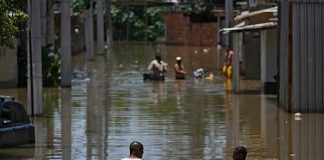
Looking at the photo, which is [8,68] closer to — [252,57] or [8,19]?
[252,57]

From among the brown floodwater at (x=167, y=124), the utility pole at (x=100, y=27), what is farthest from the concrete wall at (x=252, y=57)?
the utility pole at (x=100, y=27)

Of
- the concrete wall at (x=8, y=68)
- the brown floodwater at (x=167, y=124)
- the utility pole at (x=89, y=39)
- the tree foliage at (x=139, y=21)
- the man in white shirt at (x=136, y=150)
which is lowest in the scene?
the brown floodwater at (x=167, y=124)

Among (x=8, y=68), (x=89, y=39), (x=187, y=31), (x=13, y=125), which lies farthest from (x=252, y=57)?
(x=187, y=31)

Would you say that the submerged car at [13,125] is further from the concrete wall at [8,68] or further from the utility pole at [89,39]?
the utility pole at [89,39]

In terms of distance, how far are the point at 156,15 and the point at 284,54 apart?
6783 centimetres

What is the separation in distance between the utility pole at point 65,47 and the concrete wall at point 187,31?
161ft

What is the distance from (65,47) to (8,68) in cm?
206

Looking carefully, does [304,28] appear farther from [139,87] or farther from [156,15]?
[156,15]

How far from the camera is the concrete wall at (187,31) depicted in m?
84.8

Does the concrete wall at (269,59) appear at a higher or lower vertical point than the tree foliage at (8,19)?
lower

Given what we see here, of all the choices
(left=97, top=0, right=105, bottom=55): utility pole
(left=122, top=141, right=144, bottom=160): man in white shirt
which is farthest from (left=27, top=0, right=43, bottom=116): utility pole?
(left=97, top=0, right=105, bottom=55): utility pole

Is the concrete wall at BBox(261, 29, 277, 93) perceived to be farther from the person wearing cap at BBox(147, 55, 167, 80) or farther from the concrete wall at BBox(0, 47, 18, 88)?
the concrete wall at BBox(0, 47, 18, 88)

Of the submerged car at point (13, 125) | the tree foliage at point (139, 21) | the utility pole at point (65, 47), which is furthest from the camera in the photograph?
the tree foliage at point (139, 21)

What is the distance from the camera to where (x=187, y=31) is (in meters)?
85.9
